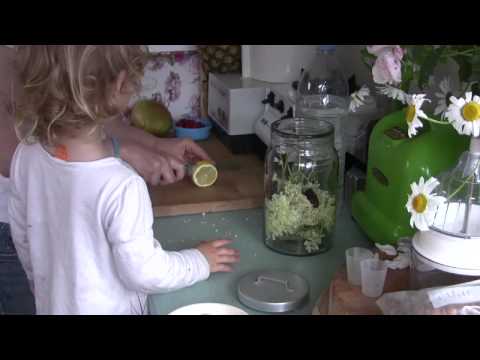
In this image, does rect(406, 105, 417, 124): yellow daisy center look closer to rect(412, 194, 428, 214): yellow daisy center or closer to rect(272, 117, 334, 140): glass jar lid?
rect(412, 194, 428, 214): yellow daisy center

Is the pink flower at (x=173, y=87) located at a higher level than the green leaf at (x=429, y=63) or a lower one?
lower

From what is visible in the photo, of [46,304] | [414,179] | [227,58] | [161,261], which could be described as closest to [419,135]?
[414,179]

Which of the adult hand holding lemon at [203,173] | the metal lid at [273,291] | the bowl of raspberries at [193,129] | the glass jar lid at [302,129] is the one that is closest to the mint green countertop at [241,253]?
the metal lid at [273,291]

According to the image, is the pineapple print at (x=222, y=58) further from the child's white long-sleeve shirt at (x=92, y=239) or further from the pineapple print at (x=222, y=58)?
the child's white long-sleeve shirt at (x=92, y=239)

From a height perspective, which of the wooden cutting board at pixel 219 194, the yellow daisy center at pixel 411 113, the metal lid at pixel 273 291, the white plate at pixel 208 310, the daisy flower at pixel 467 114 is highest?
the daisy flower at pixel 467 114

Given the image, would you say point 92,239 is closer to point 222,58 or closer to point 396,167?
point 396,167

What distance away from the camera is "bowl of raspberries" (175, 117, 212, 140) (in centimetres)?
193

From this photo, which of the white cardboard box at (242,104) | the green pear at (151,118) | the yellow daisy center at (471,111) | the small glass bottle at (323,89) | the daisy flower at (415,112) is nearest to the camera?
the yellow daisy center at (471,111)

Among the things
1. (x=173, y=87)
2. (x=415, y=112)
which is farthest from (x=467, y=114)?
(x=173, y=87)

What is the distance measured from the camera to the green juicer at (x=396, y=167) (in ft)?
3.46

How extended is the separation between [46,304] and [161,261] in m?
0.25

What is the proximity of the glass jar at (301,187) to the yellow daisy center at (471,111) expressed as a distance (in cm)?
39

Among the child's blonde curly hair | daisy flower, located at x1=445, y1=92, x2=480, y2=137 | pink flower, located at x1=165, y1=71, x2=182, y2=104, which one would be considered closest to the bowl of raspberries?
pink flower, located at x1=165, y1=71, x2=182, y2=104

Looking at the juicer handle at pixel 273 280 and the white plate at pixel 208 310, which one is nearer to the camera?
the white plate at pixel 208 310
